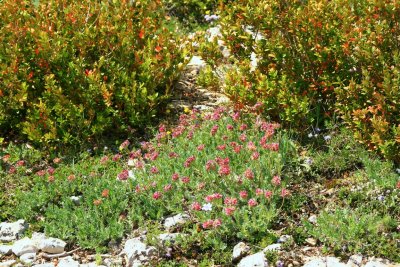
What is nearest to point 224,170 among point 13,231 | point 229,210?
point 229,210

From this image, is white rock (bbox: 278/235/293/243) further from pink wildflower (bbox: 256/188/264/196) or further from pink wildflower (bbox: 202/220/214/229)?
pink wildflower (bbox: 202/220/214/229)

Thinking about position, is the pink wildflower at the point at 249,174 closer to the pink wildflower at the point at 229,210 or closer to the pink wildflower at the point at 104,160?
the pink wildflower at the point at 229,210

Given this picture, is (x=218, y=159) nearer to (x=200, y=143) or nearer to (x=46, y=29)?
(x=200, y=143)

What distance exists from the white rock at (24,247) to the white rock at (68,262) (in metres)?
0.30

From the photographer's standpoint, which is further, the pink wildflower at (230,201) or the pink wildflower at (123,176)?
the pink wildflower at (123,176)

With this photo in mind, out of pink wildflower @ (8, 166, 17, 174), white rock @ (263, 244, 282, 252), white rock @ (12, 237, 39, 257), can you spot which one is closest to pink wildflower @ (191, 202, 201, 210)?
white rock @ (263, 244, 282, 252)

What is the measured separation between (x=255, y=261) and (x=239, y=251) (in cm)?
20

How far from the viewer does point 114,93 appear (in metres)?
6.77

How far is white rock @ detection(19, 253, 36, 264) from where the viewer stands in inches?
211

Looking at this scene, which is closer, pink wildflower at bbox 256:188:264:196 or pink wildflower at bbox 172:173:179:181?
pink wildflower at bbox 256:188:264:196

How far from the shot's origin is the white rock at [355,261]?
4789 mm

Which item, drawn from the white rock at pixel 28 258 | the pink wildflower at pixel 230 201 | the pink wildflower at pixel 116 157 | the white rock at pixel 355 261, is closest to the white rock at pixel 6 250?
the white rock at pixel 28 258

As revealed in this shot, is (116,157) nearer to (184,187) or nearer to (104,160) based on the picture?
(104,160)

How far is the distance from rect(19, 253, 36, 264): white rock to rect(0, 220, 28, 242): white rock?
270 mm
